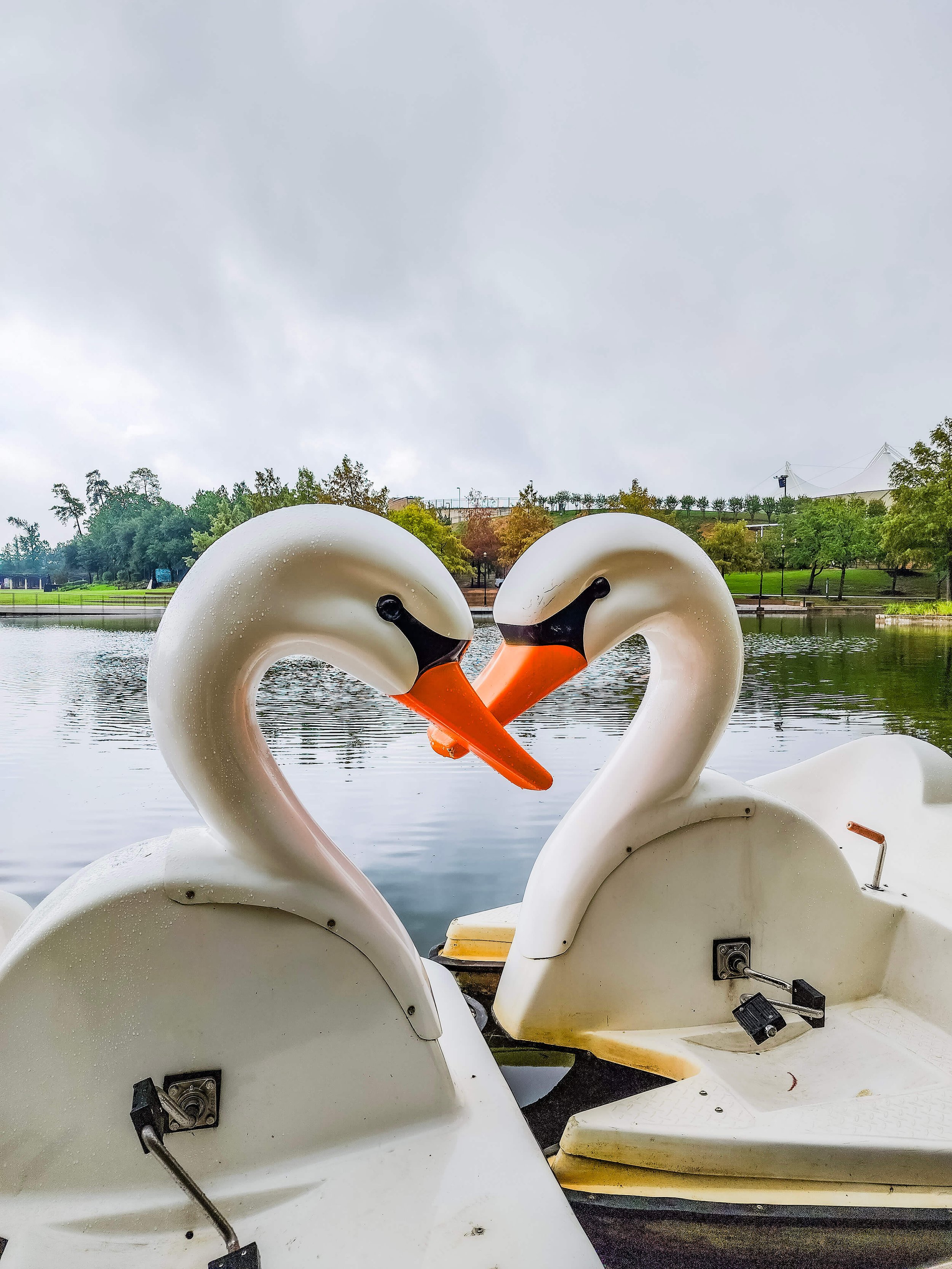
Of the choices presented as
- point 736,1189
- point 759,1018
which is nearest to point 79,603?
point 759,1018

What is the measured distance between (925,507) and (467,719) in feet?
103

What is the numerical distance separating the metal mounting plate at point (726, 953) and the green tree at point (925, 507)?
95.5 feet

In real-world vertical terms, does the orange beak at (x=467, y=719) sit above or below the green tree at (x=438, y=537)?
below

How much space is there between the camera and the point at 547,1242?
1104 millimetres

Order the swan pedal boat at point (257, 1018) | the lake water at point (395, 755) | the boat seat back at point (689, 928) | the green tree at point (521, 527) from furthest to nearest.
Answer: the green tree at point (521, 527) < the lake water at point (395, 755) < the boat seat back at point (689, 928) < the swan pedal boat at point (257, 1018)

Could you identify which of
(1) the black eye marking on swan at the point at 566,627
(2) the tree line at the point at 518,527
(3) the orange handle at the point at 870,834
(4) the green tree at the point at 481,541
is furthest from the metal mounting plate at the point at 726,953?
(4) the green tree at the point at 481,541

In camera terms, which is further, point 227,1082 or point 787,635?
point 787,635

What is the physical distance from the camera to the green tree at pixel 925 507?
27.1 meters

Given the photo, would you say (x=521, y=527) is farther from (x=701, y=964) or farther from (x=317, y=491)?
(x=701, y=964)

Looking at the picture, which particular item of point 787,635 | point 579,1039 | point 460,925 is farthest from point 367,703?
point 787,635

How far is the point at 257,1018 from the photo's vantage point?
128 centimetres

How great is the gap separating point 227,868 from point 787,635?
18780 mm

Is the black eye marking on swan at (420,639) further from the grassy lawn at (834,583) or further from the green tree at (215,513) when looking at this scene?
the grassy lawn at (834,583)

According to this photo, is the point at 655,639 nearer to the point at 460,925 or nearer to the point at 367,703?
the point at 460,925
